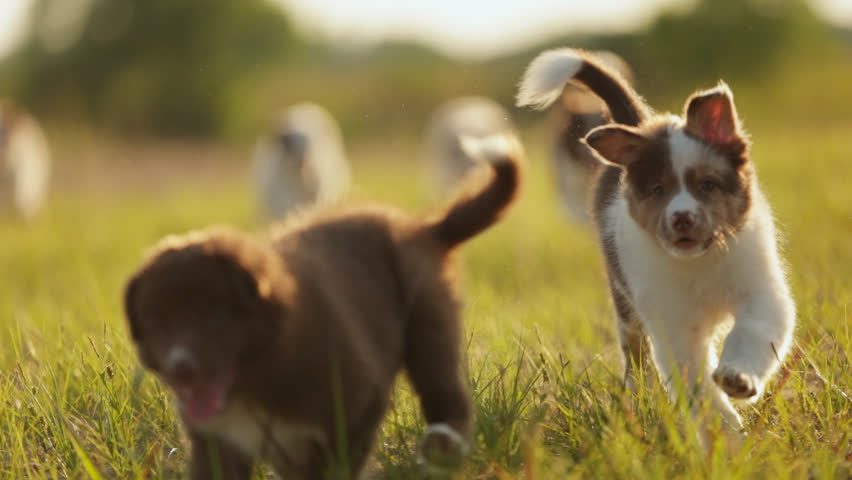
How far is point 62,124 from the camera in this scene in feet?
90.6

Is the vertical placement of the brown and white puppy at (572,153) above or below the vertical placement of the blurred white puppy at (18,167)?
above

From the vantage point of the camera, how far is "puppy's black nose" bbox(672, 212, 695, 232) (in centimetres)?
379

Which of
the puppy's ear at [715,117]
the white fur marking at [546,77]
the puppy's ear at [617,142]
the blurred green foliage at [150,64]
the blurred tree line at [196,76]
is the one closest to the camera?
the puppy's ear at [715,117]

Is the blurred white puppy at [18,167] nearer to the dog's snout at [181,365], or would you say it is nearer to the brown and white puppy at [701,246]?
the brown and white puppy at [701,246]

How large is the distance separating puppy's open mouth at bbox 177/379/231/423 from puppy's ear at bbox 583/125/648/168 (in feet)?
6.34

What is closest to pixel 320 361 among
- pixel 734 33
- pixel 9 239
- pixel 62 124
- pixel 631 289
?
pixel 631 289

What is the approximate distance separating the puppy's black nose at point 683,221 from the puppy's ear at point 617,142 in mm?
439

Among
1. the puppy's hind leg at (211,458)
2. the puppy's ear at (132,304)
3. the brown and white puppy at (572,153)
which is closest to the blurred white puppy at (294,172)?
the brown and white puppy at (572,153)

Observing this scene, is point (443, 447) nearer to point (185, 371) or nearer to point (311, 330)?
point (311, 330)

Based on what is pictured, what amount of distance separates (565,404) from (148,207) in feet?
49.8

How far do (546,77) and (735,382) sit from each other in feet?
5.72

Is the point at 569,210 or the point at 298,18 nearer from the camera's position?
the point at 569,210

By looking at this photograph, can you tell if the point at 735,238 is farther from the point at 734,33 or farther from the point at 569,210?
the point at 734,33

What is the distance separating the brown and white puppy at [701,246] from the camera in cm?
379
